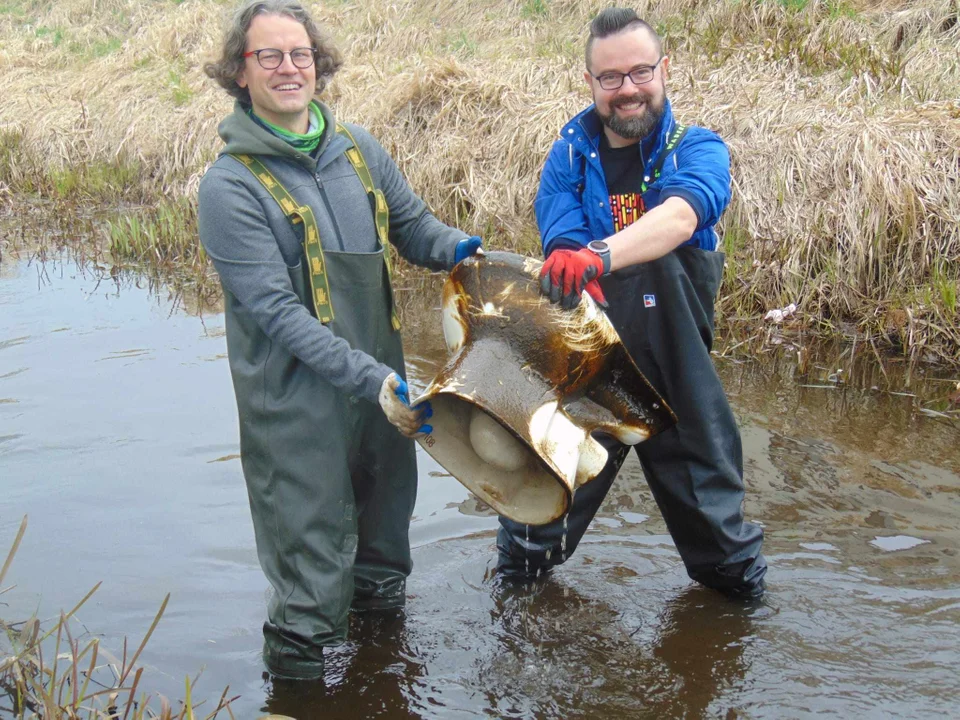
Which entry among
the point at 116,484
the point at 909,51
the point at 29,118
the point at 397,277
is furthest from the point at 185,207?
the point at 909,51

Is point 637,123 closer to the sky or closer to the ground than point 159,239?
closer to the sky

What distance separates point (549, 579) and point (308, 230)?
5.29 ft

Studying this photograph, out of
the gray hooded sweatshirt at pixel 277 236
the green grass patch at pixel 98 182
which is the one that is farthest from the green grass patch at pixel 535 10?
the gray hooded sweatshirt at pixel 277 236

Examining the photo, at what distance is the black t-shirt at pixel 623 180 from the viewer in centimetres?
300

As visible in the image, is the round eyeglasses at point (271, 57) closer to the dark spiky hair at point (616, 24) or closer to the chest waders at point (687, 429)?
the dark spiky hair at point (616, 24)

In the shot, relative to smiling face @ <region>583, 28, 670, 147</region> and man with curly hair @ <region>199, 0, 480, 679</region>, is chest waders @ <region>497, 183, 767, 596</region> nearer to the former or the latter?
smiling face @ <region>583, 28, 670, 147</region>

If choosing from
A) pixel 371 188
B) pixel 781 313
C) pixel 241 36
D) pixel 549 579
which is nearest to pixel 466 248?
pixel 371 188

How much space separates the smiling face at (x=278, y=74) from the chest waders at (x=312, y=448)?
0.16 metres

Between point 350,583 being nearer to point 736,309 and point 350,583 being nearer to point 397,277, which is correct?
point 736,309

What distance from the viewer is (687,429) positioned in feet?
10.0

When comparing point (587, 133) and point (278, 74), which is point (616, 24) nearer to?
point (587, 133)

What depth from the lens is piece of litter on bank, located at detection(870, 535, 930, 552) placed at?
3709 millimetres

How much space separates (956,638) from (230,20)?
112 inches

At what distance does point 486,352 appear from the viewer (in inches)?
101
